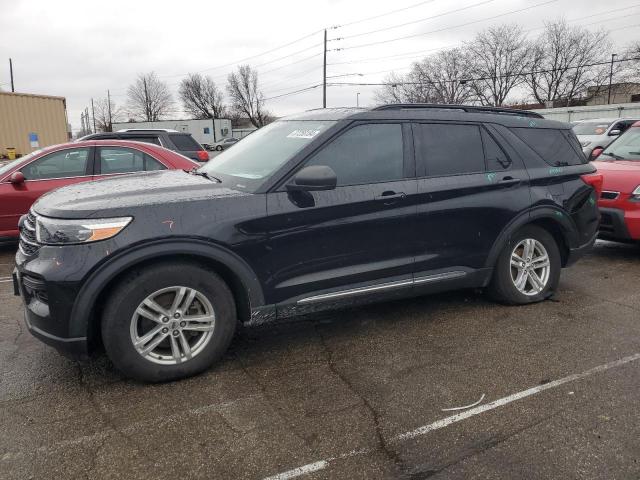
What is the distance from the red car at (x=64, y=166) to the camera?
6.46 m

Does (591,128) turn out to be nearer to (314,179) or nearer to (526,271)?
(526,271)

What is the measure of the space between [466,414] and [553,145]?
2960 millimetres

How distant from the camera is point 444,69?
222 ft

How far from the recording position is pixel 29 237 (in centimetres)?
314

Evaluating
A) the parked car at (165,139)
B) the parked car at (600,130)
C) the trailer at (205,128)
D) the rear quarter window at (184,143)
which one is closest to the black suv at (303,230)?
the parked car at (165,139)

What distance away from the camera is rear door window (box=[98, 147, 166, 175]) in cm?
693

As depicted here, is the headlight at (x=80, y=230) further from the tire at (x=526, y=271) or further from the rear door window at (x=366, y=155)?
the tire at (x=526, y=271)

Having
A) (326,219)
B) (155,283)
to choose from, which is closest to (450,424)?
(326,219)

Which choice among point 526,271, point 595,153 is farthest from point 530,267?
point 595,153

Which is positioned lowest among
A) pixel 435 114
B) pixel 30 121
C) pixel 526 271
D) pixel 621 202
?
pixel 526 271

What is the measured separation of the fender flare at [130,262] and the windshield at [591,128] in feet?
52.3

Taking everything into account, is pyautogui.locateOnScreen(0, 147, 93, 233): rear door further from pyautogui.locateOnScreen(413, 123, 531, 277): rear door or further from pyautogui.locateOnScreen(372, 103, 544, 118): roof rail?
pyautogui.locateOnScreen(413, 123, 531, 277): rear door

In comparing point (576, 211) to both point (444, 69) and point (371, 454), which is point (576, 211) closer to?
point (371, 454)

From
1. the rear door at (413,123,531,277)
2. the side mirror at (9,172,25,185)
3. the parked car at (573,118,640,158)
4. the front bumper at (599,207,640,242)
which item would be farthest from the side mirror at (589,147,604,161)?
the side mirror at (9,172,25,185)
